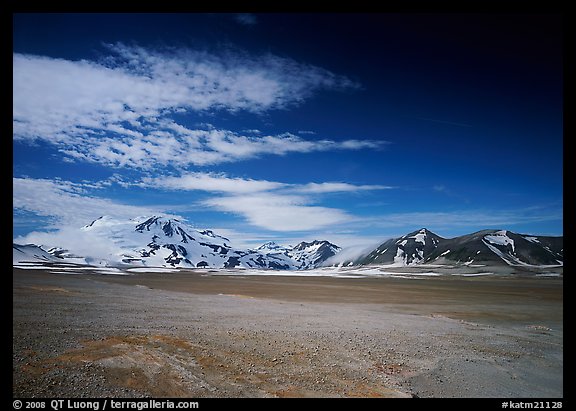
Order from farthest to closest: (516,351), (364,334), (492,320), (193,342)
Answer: (492,320)
(364,334)
(516,351)
(193,342)

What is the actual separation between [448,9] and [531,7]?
191cm

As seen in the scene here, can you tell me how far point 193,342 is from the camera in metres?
14.2
